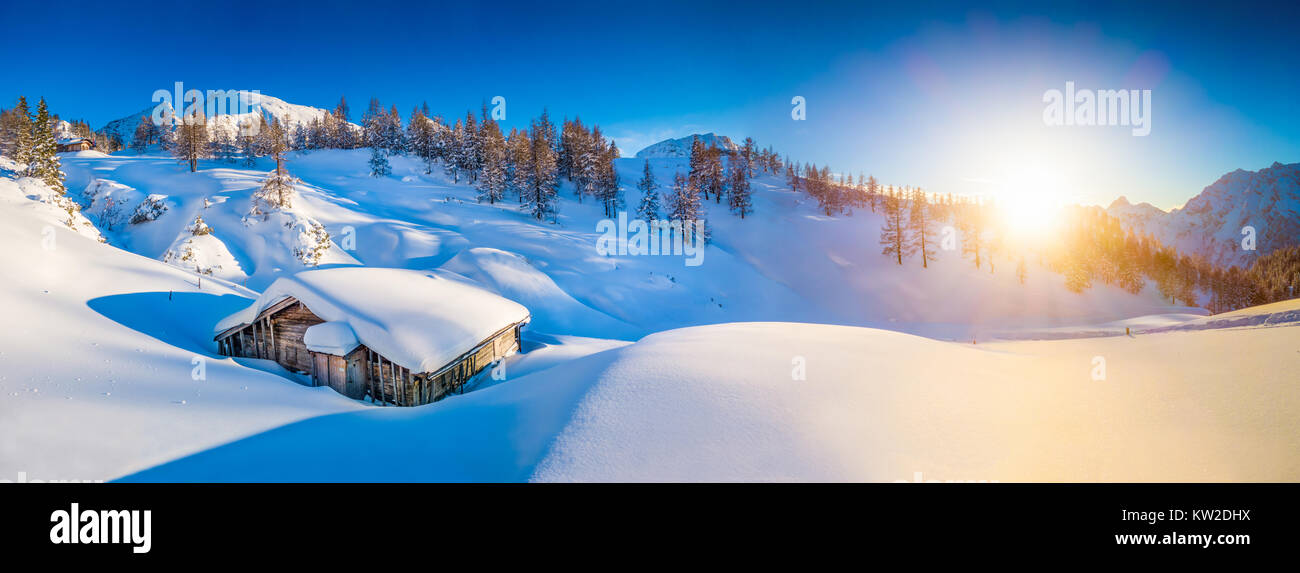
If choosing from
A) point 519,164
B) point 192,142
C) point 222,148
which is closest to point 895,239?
point 519,164

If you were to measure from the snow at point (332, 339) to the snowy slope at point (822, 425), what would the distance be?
406 centimetres

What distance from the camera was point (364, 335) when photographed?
11.1 meters

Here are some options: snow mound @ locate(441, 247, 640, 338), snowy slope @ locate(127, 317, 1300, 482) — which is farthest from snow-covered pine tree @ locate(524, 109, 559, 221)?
snowy slope @ locate(127, 317, 1300, 482)

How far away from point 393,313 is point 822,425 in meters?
11.7

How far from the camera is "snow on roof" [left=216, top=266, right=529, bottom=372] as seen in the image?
36.2 ft

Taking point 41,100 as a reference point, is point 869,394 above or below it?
below

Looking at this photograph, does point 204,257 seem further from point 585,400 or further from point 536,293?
point 585,400

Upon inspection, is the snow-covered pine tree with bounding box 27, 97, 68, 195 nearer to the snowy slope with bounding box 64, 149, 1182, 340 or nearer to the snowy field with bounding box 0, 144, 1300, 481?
the snowy slope with bounding box 64, 149, 1182, 340

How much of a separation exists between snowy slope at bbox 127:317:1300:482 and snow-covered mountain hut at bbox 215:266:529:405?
347 cm

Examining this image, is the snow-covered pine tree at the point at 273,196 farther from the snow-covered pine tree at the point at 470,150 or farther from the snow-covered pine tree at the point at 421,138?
the snow-covered pine tree at the point at 421,138

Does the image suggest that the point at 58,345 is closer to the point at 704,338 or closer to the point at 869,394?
the point at 704,338

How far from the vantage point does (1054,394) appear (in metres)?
6.57
